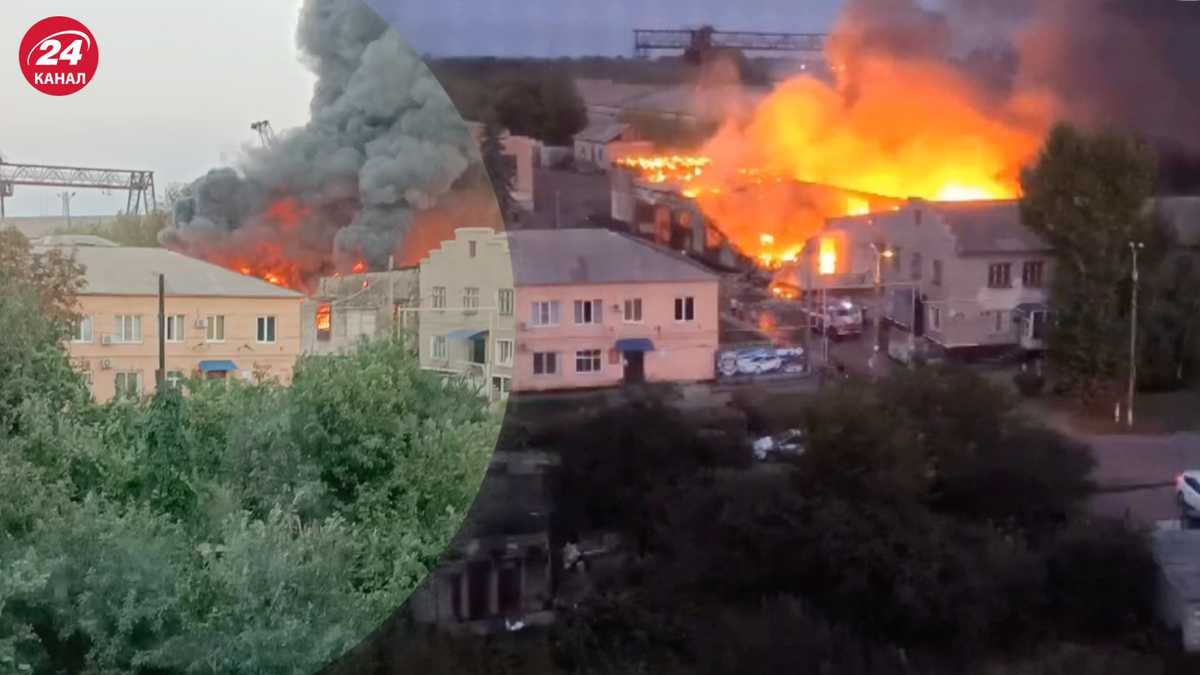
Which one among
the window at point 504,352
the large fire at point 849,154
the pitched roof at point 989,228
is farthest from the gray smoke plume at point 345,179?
the pitched roof at point 989,228

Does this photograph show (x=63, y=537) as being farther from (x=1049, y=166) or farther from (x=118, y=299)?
(x=1049, y=166)

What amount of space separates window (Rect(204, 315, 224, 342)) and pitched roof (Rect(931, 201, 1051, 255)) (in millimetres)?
1687

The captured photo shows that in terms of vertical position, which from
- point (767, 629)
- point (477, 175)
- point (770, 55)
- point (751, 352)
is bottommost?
point (767, 629)

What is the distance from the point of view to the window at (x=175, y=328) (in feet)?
10.3

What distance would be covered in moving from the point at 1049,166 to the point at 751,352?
0.82 m

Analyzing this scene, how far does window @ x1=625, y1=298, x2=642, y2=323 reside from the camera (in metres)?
3.01

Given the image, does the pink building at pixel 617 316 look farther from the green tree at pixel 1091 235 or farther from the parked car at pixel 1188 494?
the parked car at pixel 1188 494

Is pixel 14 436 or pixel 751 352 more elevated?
pixel 751 352

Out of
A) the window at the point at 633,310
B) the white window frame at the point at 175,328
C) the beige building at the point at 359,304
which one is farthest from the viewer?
the beige building at the point at 359,304

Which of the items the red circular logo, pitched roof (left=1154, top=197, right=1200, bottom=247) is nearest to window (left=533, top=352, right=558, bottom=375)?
the red circular logo

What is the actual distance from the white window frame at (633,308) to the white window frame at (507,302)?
→ 0.27 m

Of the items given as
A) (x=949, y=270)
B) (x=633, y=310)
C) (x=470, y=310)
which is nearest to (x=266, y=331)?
(x=470, y=310)

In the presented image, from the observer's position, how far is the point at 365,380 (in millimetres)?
3293

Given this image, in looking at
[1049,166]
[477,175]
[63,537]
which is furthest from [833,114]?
[63,537]
